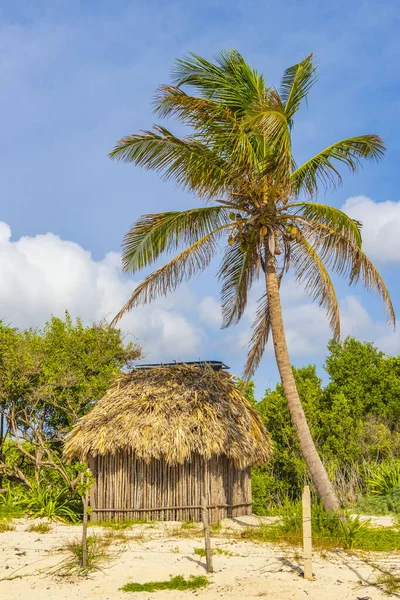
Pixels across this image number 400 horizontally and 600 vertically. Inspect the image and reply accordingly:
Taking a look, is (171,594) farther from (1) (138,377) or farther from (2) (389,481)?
(2) (389,481)

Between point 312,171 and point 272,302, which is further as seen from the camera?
point 312,171

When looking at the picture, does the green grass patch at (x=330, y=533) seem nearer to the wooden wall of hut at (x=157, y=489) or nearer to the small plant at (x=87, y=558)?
the wooden wall of hut at (x=157, y=489)

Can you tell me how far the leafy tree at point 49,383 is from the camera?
51.0 feet

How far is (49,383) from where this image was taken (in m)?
16.0

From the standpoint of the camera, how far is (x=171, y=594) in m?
7.56

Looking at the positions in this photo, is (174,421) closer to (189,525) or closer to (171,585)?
(189,525)

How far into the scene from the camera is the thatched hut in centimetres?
1223

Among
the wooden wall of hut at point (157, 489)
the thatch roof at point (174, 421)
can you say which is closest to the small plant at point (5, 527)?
the wooden wall of hut at point (157, 489)

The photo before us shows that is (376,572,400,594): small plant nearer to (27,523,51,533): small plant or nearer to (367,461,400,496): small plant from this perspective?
(27,523,51,533): small plant

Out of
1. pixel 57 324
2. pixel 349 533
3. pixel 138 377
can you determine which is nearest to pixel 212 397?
pixel 138 377

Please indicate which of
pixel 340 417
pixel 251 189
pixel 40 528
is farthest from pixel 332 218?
pixel 340 417

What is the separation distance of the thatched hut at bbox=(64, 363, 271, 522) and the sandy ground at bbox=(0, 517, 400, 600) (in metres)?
1.73

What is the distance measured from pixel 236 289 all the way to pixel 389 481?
580cm

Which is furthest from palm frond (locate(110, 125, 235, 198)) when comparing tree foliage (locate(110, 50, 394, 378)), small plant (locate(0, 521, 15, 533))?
small plant (locate(0, 521, 15, 533))
